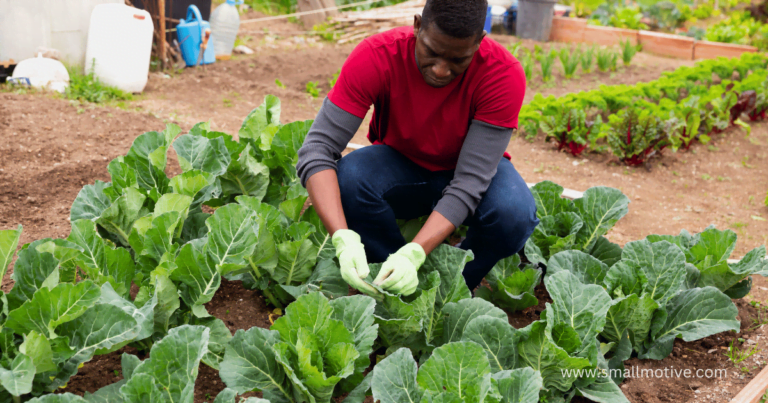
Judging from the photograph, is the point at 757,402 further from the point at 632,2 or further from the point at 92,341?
the point at 632,2

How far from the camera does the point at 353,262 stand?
1.77 m

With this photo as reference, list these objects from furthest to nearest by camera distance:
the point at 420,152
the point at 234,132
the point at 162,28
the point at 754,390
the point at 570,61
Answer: the point at 570,61 < the point at 162,28 < the point at 234,132 < the point at 420,152 < the point at 754,390

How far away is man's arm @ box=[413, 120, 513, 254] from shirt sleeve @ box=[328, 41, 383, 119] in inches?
15.0

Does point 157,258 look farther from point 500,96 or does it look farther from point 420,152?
point 500,96

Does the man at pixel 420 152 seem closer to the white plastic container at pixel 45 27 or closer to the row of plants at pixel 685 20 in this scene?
the white plastic container at pixel 45 27

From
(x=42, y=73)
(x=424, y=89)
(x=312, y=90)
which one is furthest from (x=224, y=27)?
(x=424, y=89)

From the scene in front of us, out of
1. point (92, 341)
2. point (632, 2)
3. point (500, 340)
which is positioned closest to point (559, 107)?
point (500, 340)

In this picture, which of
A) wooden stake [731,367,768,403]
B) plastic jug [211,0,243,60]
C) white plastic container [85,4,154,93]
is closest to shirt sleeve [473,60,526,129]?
wooden stake [731,367,768,403]

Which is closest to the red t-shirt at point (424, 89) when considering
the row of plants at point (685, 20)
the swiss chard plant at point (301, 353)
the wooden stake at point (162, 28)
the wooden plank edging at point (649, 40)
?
A: the swiss chard plant at point (301, 353)

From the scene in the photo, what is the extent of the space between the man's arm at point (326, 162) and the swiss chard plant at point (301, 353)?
405 mm

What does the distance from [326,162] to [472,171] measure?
0.51 m

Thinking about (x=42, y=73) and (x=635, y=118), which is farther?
(x=42, y=73)

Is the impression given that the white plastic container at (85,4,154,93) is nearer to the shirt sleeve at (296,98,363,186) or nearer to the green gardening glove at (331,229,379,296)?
the shirt sleeve at (296,98,363,186)

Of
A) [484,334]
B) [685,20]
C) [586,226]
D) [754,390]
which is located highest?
[685,20]
